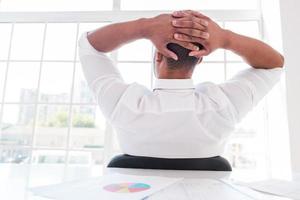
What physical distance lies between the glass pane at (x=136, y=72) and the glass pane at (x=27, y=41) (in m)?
0.82

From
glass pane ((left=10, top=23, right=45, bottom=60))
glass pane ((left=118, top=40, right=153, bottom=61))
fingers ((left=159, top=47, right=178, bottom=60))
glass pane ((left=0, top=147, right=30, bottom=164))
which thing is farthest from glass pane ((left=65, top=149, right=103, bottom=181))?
fingers ((left=159, top=47, right=178, bottom=60))

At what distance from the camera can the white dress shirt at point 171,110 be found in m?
0.78

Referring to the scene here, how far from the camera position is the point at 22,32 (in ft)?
7.55

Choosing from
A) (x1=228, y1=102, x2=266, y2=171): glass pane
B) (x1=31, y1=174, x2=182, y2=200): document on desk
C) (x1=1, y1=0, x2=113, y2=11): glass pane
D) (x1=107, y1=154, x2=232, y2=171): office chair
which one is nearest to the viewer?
(x1=31, y1=174, x2=182, y2=200): document on desk

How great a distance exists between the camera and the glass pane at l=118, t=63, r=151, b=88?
209cm

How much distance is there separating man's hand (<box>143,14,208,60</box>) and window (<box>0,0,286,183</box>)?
3.87 ft

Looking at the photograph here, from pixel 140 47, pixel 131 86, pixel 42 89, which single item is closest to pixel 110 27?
pixel 131 86

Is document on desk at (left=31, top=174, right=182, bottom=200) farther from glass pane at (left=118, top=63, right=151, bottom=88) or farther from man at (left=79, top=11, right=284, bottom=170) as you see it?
glass pane at (left=118, top=63, right=151, bottom=88)

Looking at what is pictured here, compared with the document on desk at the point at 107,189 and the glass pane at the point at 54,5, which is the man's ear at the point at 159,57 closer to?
the document on desk at the point at 107,189

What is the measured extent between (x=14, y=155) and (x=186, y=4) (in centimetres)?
200

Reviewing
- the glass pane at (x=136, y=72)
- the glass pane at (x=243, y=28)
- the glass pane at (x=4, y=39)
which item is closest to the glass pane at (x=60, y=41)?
the glass pane at (x=4, y=39)

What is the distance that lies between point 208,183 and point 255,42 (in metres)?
0.62

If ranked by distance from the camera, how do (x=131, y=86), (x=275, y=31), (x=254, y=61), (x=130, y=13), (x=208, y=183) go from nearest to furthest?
(x=208, y=183) → (x=131, y=86) → (x=254, y=61) → (x=275, y=31) → (x=130, y=13)

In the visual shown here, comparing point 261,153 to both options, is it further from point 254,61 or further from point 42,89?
point 42,89
